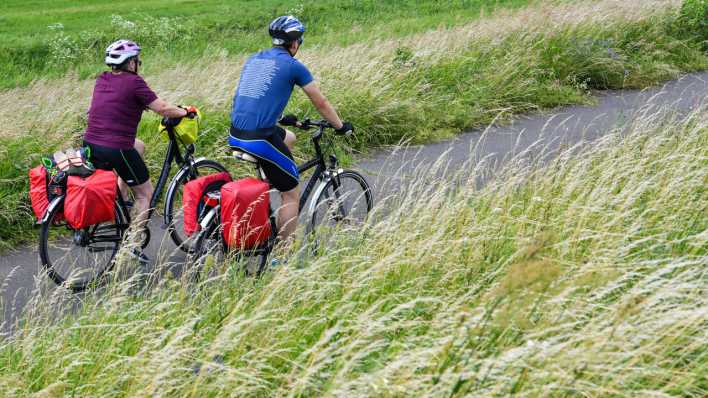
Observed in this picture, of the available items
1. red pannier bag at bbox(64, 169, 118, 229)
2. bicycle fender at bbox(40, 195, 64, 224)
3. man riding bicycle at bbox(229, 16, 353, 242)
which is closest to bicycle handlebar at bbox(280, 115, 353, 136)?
man riding bicycle at bbox(229, 16, 353, 242)

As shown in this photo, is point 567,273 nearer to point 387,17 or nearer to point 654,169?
point 654,169

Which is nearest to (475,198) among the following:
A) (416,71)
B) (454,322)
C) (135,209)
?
(454,322)

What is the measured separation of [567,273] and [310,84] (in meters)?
2.53

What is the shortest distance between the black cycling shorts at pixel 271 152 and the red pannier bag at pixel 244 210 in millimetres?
155

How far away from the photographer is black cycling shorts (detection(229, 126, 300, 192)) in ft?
18.9

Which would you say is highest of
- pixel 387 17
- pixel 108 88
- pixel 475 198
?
pixel 108 88

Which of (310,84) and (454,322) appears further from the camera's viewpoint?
(310,84)

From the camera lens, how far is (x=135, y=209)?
6426 millimetres

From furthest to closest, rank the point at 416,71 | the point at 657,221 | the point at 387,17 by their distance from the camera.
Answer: the point at 387,17, the point at 416,71, the point at 657,221

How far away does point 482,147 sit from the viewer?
9.58 m

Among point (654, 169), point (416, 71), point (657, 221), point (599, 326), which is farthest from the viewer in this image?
point (416, 71)

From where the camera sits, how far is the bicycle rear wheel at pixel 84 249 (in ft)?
19.4

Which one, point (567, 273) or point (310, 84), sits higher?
point (310, 84)

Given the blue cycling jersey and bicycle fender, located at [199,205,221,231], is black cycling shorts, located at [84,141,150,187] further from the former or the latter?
the blue cycling jersey
